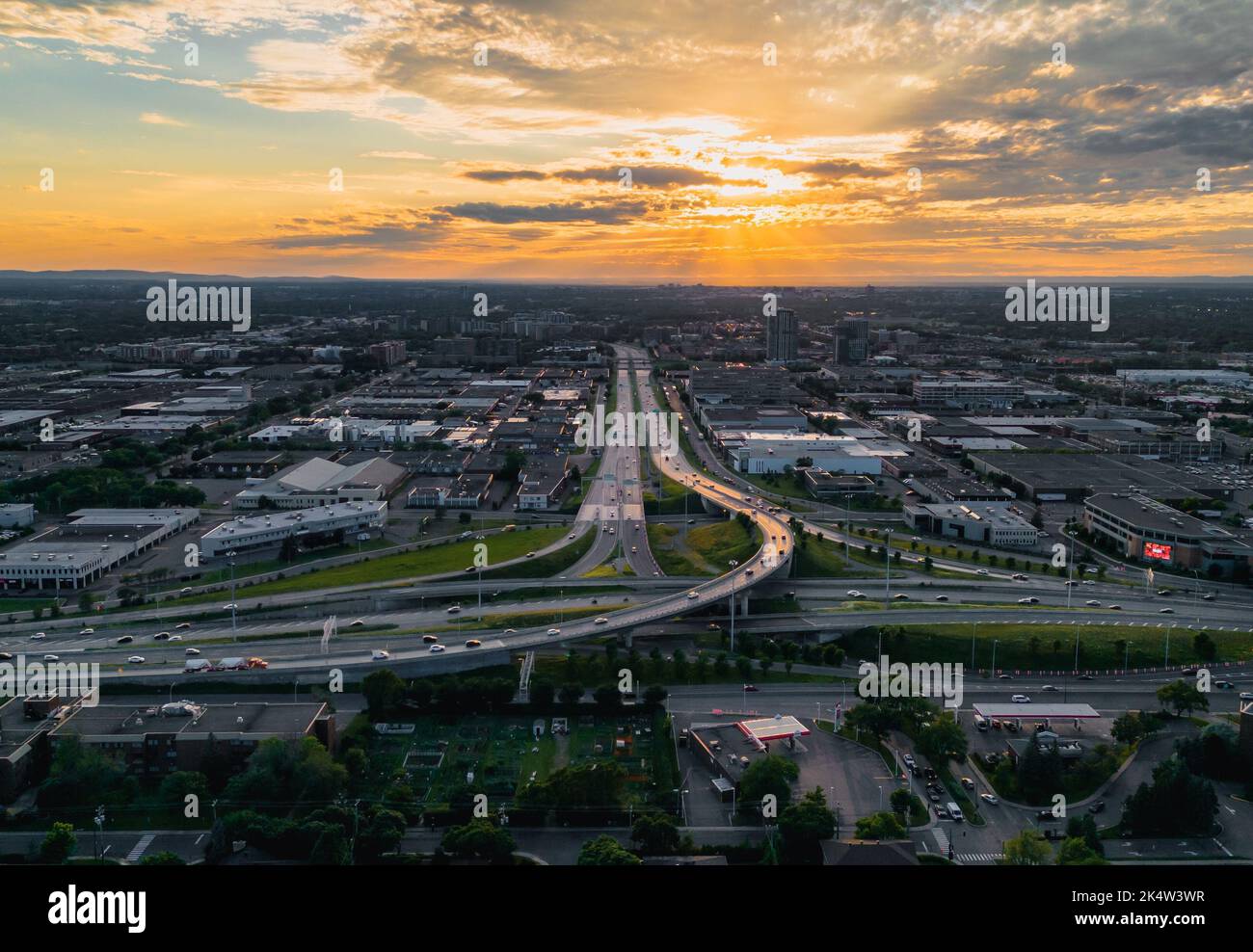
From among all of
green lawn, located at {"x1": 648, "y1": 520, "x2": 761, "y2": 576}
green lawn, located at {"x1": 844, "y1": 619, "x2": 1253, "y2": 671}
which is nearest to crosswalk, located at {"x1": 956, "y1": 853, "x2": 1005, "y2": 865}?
green lawn, located at {"x1": 844, "y1": 619, "x2": 1253, "y2": 671}

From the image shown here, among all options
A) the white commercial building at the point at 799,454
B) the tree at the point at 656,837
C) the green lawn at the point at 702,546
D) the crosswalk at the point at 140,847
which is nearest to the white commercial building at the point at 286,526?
the green lawn at the point at 702,546

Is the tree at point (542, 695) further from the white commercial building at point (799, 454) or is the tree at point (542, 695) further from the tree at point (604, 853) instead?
the white commercial building at point (799, 454)

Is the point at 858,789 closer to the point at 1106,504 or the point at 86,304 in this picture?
the point at 1106,504

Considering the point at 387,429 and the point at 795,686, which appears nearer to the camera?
the point at 795,686

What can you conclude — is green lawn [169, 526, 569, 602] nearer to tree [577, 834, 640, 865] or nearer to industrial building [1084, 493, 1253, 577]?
tree [577, 834, 640, 865]

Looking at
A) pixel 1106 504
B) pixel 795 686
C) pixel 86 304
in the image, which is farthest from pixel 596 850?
pixel 86 304
